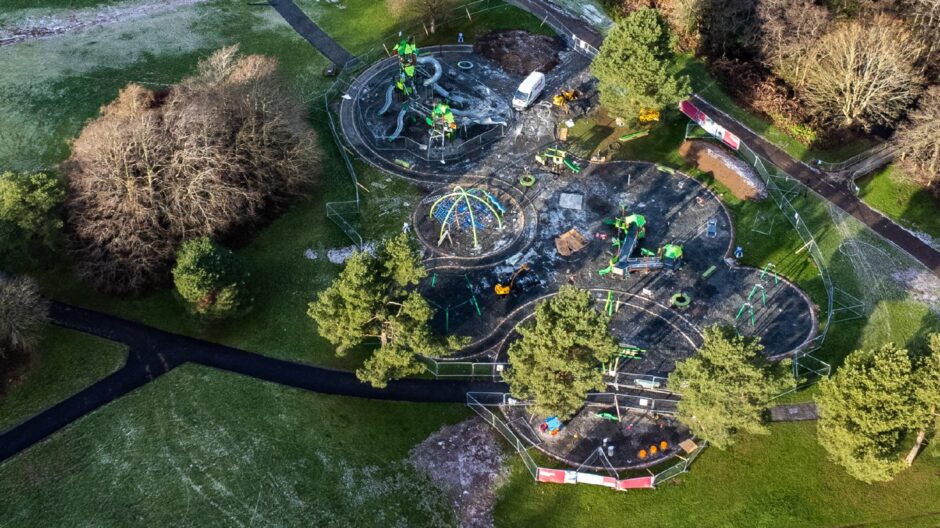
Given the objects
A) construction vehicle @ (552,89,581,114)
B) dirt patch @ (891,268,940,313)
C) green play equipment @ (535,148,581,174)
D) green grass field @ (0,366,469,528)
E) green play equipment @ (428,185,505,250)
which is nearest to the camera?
green grass field @ (0,366,469,528)

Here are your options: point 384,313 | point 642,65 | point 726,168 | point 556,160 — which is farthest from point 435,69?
point 384,313

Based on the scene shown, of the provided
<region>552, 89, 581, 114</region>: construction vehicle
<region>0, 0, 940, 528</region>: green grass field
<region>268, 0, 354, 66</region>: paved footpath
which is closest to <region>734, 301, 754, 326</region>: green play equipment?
<region>0, 0, 940, 528</region>: green grass field

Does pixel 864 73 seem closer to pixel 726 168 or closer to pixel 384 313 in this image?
pixel 726 168

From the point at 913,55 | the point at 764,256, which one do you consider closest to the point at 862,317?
the point at 764,256

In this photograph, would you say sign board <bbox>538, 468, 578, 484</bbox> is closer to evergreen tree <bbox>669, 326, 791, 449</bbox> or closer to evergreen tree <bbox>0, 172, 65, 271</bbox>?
evergreen tree <bbox>669, 326, 791, 449</bbox>

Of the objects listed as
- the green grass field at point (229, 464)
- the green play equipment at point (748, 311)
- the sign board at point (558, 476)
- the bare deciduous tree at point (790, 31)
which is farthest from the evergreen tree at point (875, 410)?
the bare deciduous tree at point (790, 31)

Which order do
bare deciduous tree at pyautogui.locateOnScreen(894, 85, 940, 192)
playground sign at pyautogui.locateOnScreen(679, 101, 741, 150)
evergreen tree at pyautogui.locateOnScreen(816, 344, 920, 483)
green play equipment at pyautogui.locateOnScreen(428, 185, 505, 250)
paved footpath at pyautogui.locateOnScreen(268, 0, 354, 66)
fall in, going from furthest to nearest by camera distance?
1. paved footpath at pyautogui.locateOnScreen(268, 0, 354, 66)
2. playground sign at pyautogui.locateOnScreen(679, 101, 741, 150)
3. bare deciduous tree at pyautogui.locateOnScreen(894, 85, 940, 192)
4. green play equipment at pyautogui.locateOnScreen(428, 185, 505, 250)
5. evergreen tree at pyautogui.locateOnScreen(816, 344, 920, 483)
